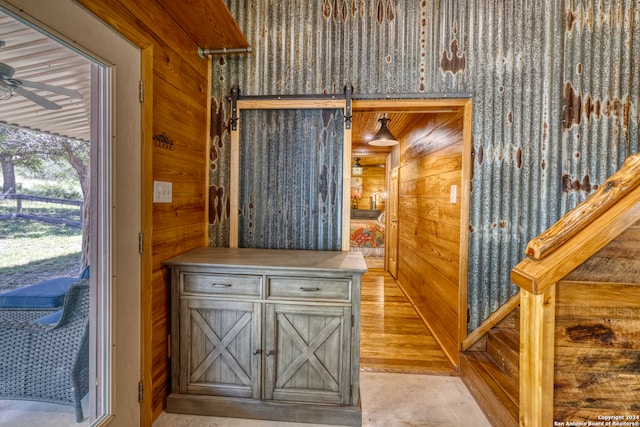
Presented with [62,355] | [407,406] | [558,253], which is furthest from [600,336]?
[62,355]

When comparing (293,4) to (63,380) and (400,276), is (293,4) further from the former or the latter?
(400,276)

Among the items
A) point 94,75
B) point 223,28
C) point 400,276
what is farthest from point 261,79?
point 400,276

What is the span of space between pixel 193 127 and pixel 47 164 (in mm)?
1103

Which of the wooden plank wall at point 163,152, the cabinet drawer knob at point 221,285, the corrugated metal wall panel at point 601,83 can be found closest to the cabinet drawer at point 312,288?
the cabinet drawer knob at point 221,285

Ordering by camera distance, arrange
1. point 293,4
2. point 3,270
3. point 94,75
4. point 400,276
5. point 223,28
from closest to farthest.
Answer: point 3,270, point 94,75, point 223,28, point 293,4, point 400,276

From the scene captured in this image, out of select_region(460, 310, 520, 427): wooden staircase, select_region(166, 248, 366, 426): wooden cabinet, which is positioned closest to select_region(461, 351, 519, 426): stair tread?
select_region(460, 310, 520, 427): wooden staircase

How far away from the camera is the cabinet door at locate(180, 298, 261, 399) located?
1.84 metres

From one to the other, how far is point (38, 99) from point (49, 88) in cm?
9

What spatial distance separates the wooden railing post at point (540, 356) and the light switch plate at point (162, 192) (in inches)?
80.2

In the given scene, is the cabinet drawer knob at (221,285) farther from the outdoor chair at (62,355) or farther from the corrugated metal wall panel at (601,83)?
the corrugated metal wall panel at (601,83)

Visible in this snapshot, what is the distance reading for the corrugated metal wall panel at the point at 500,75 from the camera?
227cm

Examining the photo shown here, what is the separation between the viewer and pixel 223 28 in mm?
2059

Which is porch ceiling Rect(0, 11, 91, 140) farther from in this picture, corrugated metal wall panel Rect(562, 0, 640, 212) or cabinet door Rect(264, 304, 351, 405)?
corrugated metal wall panel Rect(562, 0, 640, 212)

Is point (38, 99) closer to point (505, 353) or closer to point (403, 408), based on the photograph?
point (403, 408)
